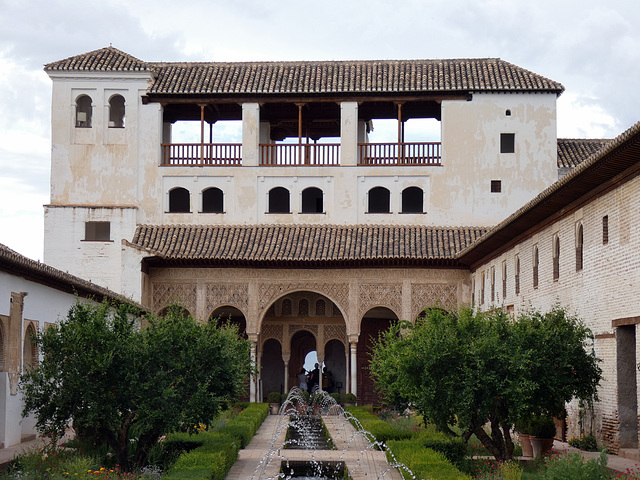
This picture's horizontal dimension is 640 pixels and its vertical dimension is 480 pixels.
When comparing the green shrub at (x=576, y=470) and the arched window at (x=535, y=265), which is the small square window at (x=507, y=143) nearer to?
the arched window at (x=535, y=265)

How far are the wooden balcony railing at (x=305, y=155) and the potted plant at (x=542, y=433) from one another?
1748 cm

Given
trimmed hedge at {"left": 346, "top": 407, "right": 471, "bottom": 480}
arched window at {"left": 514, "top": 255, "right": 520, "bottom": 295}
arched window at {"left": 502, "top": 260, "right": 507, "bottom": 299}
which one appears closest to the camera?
trimmed hedge at {"left": 346, "top": 407, "right": 471, "bottom": 480}

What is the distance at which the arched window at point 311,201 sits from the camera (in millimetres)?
35000

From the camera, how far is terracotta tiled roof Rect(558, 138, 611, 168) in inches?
1320

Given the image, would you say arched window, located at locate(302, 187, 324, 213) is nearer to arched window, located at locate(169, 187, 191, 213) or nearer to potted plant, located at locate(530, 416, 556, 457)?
arched window, located at locate(169, 187, 191, 213)

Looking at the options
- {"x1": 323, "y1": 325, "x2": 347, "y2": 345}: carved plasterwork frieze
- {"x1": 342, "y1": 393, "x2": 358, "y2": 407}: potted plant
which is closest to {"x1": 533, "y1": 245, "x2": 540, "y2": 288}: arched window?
{"x1": 342, "y1": 393, "x2": 358, "y2": 407}: potted plant

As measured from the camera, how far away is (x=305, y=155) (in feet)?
111

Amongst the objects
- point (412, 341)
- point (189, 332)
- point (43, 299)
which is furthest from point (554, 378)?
point (43, 299)

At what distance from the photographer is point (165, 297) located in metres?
32.4

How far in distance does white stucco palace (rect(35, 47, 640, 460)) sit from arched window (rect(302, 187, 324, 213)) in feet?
0.35

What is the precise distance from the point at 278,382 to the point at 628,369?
74.8 feet

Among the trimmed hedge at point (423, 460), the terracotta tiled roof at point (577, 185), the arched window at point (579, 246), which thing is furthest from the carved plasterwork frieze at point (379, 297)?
the trimmed hedge at point (423, 460)

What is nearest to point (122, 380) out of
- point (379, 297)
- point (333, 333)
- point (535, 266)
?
point (535, 266)

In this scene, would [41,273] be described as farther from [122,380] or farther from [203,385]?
[203,385]
